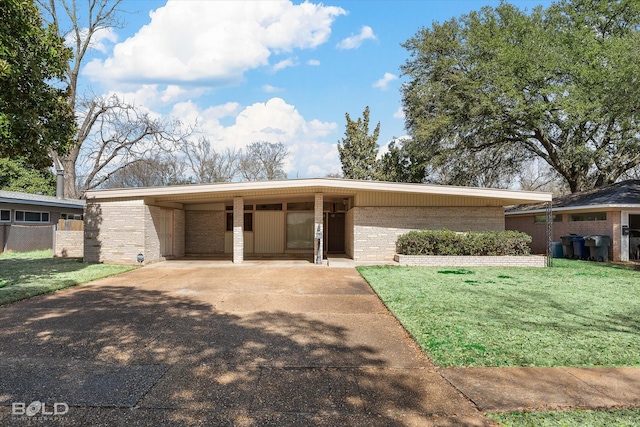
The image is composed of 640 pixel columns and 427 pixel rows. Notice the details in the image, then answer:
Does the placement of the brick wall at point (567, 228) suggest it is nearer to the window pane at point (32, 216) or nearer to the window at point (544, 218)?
the window at point (544, 218)

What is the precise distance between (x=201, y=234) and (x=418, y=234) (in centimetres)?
936

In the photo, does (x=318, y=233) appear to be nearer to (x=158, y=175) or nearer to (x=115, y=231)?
(x=115, y=231)

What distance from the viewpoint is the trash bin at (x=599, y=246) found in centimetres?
1362

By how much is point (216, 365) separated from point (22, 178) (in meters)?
28.5

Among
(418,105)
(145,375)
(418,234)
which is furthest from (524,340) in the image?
(418,105)

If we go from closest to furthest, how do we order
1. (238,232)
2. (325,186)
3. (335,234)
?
(325,186) < (238,232) < (335,234)

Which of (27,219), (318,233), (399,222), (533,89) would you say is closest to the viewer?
(318,233)

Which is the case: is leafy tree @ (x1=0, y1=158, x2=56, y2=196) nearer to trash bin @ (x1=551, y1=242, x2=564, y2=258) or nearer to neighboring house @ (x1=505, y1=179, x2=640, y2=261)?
neighboring house @ (x1=505, y1=179, x2=640, y2=261)

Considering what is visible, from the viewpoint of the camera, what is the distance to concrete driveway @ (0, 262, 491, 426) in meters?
2.79

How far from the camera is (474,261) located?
1192cm

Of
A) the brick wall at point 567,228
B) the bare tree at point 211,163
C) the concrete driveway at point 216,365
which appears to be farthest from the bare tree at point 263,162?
the concrete driveway at point 216,365

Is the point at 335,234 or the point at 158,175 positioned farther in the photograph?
the point at 158,175

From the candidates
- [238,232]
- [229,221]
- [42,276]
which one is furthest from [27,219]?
[238,232]

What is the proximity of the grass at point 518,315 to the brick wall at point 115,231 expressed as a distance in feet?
25.2
